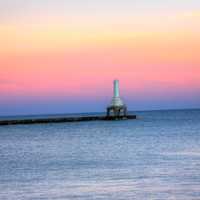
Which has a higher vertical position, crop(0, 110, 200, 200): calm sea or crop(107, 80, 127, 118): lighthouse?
crop(107, 80, 127, 118): lighthouse

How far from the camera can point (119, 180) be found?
3228 centimetres

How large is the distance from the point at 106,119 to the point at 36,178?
355 ft

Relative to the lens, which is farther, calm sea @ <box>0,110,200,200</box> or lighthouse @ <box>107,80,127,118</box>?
lighthouse @ <box>107,80,127,118</box>

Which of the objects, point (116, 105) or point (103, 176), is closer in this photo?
point (103, 176)

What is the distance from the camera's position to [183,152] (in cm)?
5062

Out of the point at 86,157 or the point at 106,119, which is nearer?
the point at 86,157

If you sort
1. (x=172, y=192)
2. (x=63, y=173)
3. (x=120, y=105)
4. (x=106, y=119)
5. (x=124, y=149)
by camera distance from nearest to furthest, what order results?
(x=172, y=192) < (x=63, y=173) < (x=124, y=149) < (x=120, y=105) < (x=106, y=119)

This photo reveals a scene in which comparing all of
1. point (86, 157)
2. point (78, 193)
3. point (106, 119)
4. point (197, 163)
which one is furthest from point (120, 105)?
point (78, 193)

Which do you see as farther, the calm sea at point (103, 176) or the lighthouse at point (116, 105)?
the lighthouse at point (116, 105)

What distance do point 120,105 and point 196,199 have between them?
315ft

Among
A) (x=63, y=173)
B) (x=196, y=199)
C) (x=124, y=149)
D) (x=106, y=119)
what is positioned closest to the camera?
(x=196, y=199)

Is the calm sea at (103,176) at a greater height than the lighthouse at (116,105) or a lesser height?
lesser

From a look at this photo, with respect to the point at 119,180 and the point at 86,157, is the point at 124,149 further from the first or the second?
the point at 119,180

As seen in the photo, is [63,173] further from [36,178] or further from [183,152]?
[183,152]
